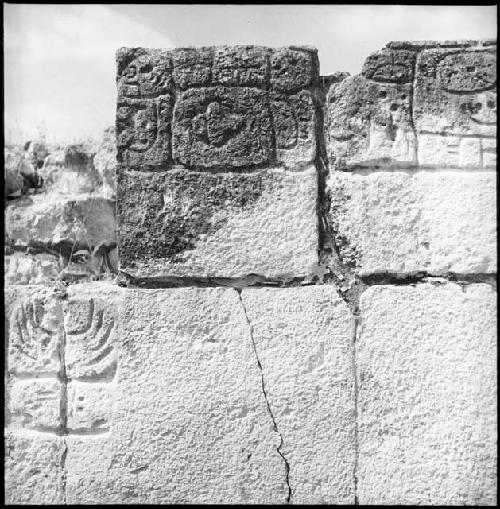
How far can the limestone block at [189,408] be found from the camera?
2480mm

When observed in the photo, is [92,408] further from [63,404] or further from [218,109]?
[218,109]

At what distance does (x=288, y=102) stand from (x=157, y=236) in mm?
712

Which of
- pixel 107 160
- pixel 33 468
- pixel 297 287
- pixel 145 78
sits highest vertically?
pixel 145 78

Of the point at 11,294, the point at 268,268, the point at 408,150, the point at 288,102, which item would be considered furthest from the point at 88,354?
the point at 408,150

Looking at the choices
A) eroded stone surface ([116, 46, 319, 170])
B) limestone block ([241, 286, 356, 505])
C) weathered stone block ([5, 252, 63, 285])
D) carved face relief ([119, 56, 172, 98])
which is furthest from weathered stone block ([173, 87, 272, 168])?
weathered stone block ([5, 252, 63, 285])

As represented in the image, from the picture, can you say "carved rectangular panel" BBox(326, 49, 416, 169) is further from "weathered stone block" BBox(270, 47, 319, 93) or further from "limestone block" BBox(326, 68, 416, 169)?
"weathered stone block" BBox(270, 47, 319, 93)

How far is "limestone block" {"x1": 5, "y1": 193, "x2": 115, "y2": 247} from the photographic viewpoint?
10.6 ft

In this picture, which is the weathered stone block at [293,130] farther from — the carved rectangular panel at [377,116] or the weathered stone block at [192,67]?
the weathered stone block at [192,67]

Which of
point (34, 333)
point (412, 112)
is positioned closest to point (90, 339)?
point (34, 333)

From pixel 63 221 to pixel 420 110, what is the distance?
1.75m

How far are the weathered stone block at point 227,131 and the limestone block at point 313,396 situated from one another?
2.09 feet

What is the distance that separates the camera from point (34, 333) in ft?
8.86

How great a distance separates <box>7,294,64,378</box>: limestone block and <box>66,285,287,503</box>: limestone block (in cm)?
32

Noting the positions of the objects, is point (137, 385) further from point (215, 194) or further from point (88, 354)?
point (215, 194)
